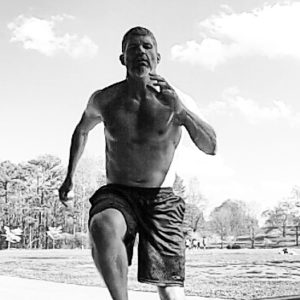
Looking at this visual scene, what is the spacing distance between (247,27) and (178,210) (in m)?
1.46

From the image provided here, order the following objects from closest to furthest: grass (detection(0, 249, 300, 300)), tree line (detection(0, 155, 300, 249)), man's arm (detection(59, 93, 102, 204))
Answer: man's arm (detection(59, 93, 102, 204))
tree line (detection(0, 155, 300, 249))
grass (detection(0, 249, 300, 300))

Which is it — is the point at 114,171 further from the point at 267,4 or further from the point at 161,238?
the point at 267,4

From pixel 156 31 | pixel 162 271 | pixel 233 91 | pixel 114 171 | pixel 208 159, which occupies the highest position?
pixel 156 31

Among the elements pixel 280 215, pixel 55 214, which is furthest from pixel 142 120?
pixel 280 215

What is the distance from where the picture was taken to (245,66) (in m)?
2.35

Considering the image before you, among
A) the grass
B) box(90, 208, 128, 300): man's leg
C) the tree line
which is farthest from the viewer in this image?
the grass

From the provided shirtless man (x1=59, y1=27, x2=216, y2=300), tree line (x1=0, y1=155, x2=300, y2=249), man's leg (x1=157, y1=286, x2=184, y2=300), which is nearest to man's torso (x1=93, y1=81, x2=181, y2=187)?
shirtless man (x1=59, y1=27, x2=216, y2=300)

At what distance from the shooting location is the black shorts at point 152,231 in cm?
89

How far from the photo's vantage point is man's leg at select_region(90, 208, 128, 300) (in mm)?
829

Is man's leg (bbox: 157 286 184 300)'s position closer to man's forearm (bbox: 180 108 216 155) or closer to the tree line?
man's forearm (bbox: 180 108 216 155)

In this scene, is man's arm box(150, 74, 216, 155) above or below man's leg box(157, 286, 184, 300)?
above

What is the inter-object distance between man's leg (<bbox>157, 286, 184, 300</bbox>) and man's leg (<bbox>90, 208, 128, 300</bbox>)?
8cm

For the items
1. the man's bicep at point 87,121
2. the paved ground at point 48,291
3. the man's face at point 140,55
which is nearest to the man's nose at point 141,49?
the man's face at point 140,55

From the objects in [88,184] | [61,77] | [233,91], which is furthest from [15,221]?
[233,91]
